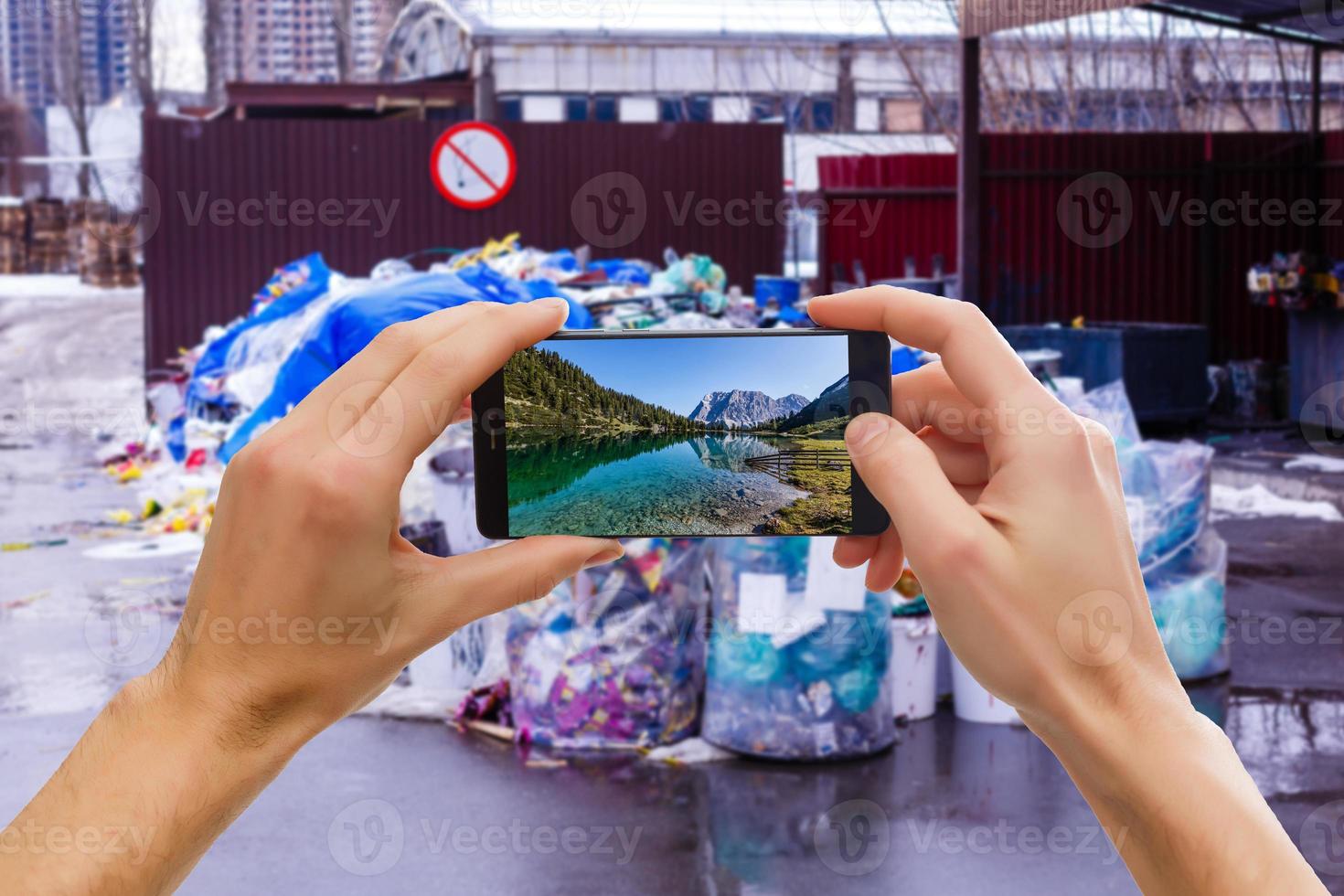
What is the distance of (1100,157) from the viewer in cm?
1492

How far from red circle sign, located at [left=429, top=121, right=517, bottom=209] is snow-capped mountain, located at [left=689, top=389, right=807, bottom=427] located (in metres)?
13.2

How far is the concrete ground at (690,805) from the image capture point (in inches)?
159

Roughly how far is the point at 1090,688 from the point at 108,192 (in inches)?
2084

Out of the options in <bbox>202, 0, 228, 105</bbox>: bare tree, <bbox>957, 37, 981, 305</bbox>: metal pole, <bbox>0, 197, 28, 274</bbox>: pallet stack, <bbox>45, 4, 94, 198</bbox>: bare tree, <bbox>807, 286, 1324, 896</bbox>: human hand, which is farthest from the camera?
<bbox>45, 4, 94, 198</bbox>: bare tree

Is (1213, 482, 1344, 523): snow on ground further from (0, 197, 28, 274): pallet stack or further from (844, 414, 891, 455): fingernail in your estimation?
(0, 197, 28, 274): pallet stack

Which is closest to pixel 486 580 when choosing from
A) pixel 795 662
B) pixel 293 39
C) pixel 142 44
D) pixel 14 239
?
pixel 795 662

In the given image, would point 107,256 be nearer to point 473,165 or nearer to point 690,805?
point 473,165

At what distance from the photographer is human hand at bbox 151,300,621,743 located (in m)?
1.15

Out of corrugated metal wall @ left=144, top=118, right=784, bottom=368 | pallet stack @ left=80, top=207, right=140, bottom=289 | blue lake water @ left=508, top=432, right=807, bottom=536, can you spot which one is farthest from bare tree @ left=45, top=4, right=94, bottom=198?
blue lake water @ left=508, top=432, right=807, bottom=536

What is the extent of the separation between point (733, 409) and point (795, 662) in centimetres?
312

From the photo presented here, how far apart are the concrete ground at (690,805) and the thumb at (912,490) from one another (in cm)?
289

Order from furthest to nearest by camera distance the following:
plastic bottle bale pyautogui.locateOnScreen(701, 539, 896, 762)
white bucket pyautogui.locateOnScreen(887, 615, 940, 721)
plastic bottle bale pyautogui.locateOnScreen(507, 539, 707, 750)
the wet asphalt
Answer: white bucket pyautogui.locateOnScreen(887, 615, 940, 721)
plastic bottle bale pyautogui.locateOnScreen(507, 539, 707, 750)
plastic bottle bale pyautogui.locateOnScreen(701, 539, 896, 762)
the wet asphalt

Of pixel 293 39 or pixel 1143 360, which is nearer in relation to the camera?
pixel 1143 360

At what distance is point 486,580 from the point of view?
1347mm
